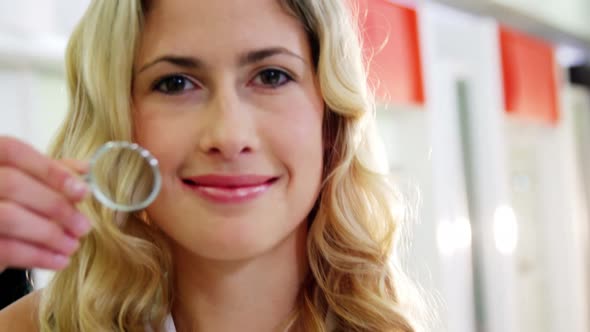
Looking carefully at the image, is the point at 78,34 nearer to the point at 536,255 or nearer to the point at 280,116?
the point at 280,116

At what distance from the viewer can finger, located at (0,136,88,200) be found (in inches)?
27.7

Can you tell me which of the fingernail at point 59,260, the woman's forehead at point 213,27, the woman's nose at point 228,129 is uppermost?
the woman's forehead at point 213,27

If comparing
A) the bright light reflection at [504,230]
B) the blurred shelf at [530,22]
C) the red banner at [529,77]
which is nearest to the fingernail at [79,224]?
the blurred shelf at [530,22]

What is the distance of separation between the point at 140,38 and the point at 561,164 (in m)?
4.62

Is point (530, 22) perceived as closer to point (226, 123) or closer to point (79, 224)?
point (226, 123)

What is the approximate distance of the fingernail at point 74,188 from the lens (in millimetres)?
700

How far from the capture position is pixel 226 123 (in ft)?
3.28

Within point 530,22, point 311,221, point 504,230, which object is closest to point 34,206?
point 311,221

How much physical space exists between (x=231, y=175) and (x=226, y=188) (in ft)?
0.08

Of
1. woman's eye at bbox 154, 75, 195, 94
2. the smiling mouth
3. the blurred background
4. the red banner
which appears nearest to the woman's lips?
the smiling mouth

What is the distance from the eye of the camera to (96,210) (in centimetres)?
116

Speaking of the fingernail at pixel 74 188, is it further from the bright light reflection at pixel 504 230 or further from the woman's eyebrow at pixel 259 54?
the bright light reflection at pixel 504 230

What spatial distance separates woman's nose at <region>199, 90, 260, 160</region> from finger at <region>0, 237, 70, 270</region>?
1.10 feet

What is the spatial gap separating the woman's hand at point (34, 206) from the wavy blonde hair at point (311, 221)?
357 millimetres
